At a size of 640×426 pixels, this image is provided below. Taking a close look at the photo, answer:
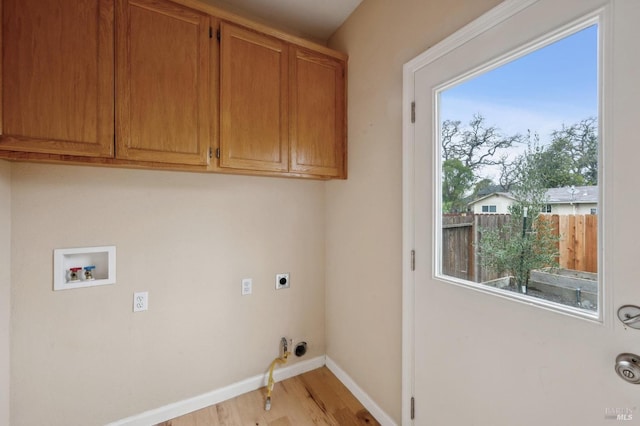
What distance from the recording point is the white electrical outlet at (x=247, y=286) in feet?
6.46

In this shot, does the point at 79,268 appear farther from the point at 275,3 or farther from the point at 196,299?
the point at 275,3

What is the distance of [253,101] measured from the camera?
64.3 inches

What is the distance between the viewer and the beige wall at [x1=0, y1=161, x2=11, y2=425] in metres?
→ 1.30

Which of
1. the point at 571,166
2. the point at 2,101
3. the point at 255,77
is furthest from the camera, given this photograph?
the point at 255,77

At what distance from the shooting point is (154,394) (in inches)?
66.7

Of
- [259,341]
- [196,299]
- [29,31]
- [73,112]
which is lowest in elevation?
[259,341]

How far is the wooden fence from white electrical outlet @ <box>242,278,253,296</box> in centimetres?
132

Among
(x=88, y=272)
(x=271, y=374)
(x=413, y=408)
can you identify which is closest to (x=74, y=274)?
(x=88, y=272)

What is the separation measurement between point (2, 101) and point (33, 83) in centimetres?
13

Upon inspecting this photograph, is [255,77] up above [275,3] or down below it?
below

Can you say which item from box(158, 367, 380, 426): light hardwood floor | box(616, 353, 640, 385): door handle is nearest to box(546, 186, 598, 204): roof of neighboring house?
box(616, 353, 640, 385): door handle

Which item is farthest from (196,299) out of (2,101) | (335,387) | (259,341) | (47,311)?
(2,101)

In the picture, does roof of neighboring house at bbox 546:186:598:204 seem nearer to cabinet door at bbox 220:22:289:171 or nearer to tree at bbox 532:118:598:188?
tree at bbox 532:118:598:188

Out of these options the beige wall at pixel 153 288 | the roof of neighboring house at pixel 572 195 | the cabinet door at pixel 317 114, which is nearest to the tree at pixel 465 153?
the roof of neighboring house at pixel 572 195
